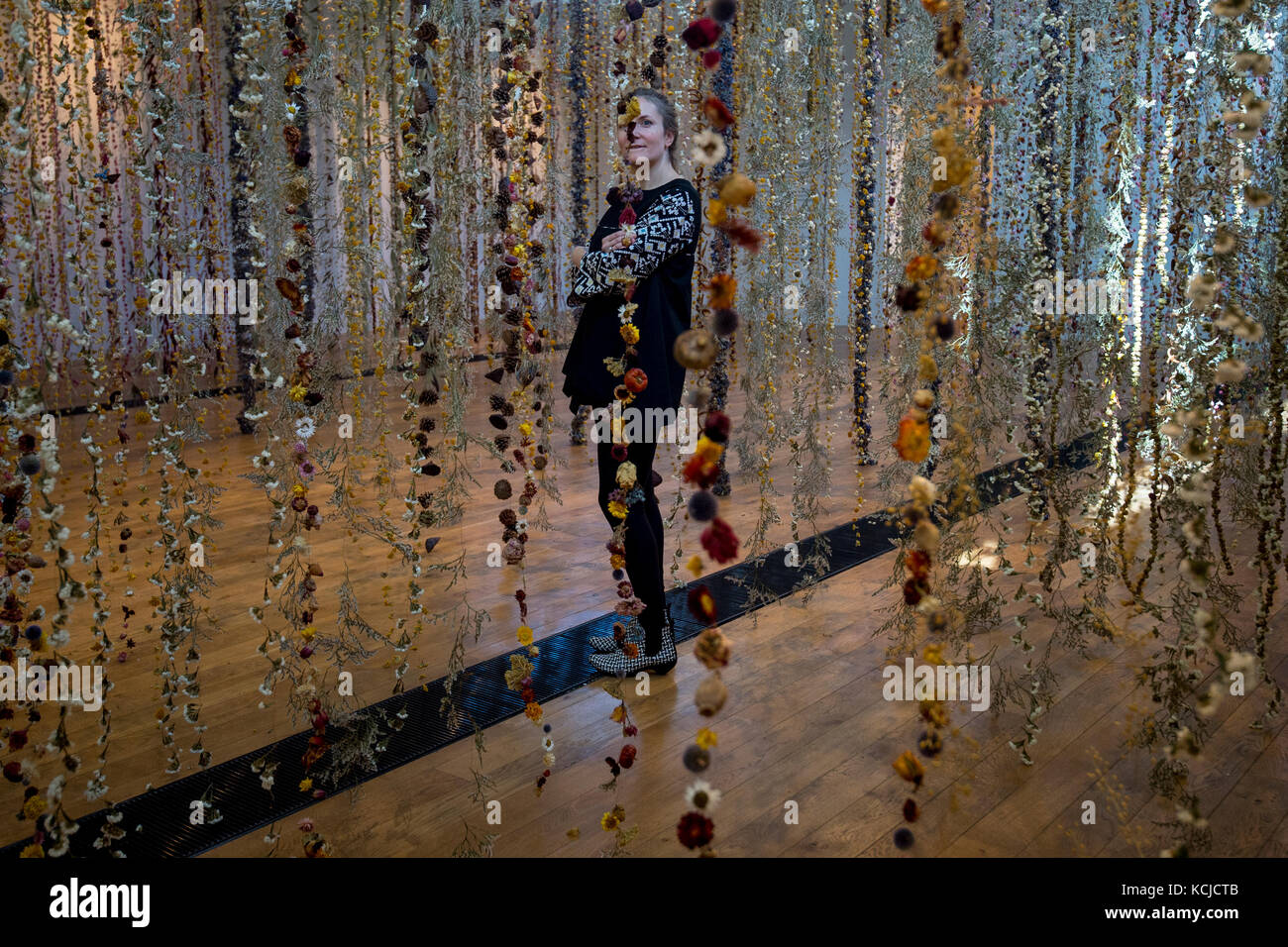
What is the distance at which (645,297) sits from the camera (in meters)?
2.72

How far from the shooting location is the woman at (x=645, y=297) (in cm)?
260

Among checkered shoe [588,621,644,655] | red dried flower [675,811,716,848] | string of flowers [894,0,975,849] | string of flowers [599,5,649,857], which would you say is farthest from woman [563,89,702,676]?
red dried flower [675,811,716,848]

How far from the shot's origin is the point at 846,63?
987cm

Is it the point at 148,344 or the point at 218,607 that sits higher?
the point at 148,344

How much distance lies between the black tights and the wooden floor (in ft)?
0.42

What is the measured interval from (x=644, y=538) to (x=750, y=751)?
0.60 meters

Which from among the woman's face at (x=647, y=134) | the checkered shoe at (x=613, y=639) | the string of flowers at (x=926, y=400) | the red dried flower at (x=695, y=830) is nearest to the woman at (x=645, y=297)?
the woman's face at (x=647, y=134)

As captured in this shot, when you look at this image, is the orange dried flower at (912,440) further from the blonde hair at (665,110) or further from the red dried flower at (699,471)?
the blonde hair at (665,110)

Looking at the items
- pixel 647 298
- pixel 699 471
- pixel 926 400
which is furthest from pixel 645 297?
pixel 699 471

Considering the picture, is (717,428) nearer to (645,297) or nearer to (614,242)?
(614,242)

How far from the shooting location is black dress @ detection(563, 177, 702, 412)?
260 cm
